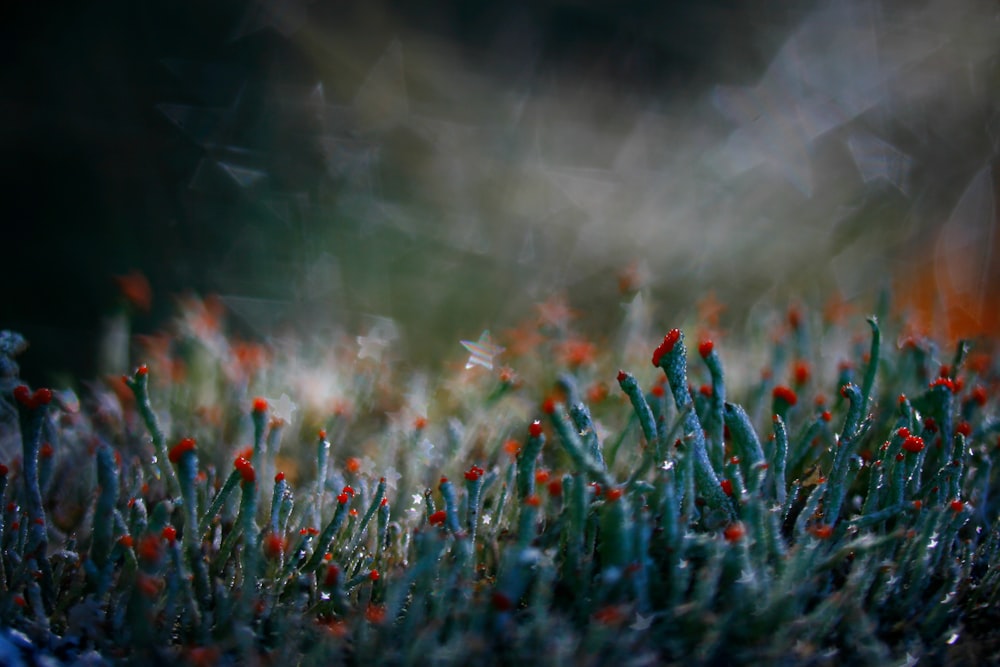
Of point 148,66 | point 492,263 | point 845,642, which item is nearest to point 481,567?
point 845,642

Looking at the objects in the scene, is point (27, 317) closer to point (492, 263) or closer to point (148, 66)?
point (148, 66)

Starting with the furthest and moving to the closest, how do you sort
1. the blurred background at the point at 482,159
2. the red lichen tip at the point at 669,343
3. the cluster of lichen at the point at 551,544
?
the blurred background at the point at 482,159, the red lichen tip at the point at 669,343, the cluster of lichen at the point at 551,544

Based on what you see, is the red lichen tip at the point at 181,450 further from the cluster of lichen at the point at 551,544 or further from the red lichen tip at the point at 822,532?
the red lichen tip at the point at 822,532

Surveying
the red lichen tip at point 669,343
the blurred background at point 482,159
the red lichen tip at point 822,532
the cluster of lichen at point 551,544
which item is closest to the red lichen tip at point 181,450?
the cluster of lichen at point 551,544

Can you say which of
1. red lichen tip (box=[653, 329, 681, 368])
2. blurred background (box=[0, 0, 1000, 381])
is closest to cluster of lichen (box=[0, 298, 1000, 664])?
red lichen tip (box=[653, 329, 681, 368])

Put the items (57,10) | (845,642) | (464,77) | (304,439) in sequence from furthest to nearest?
(464,77) < (57,10) < (304,439) < (845,642)

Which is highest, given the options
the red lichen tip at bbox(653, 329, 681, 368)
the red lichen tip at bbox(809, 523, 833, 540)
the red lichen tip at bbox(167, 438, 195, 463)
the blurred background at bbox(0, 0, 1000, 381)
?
the blurred background at bbox(0, 0, 1000, 381)

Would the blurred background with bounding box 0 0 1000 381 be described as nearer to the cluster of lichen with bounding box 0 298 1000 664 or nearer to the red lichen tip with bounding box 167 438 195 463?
the cluster of lichen with bounding box 0 298 1000 664
